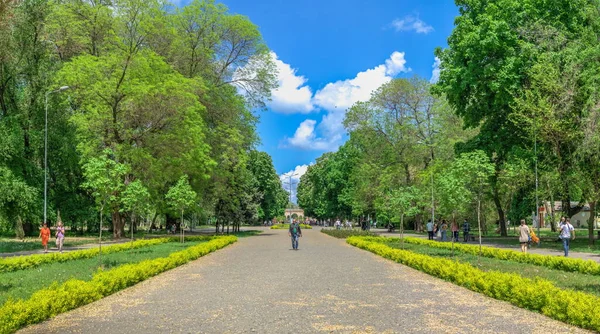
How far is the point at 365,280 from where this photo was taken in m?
13.0

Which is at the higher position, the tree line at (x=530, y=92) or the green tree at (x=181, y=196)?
the tree line at (x=530, y=92)

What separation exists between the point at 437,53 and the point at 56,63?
25.2 metres

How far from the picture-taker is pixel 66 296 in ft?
29.7

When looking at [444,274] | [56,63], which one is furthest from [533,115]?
[56,63]

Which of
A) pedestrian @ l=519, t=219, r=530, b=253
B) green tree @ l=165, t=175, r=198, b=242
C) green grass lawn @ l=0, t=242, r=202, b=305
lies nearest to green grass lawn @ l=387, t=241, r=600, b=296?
pedestrian @ l=519, t=219, r=530, b=253

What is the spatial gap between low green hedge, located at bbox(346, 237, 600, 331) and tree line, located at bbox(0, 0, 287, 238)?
14355mm

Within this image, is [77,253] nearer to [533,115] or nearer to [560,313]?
[560,313]

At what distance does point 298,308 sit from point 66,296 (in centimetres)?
428

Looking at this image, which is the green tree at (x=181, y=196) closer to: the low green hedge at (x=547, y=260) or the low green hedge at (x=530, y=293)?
the low green hedge at (x=547, y=260)

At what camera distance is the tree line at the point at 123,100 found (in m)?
28.4

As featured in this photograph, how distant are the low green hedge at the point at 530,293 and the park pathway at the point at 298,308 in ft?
0.69

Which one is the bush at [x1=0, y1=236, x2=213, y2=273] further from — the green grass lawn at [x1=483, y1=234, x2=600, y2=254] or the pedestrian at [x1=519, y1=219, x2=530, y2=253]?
the green grass lawn at [x1=483, y1=234, x2=600, y2=254]

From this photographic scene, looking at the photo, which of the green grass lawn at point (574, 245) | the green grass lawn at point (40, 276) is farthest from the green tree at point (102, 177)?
the green grass lawn at point (574, 245)

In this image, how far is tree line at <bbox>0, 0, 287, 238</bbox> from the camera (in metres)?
28.4
